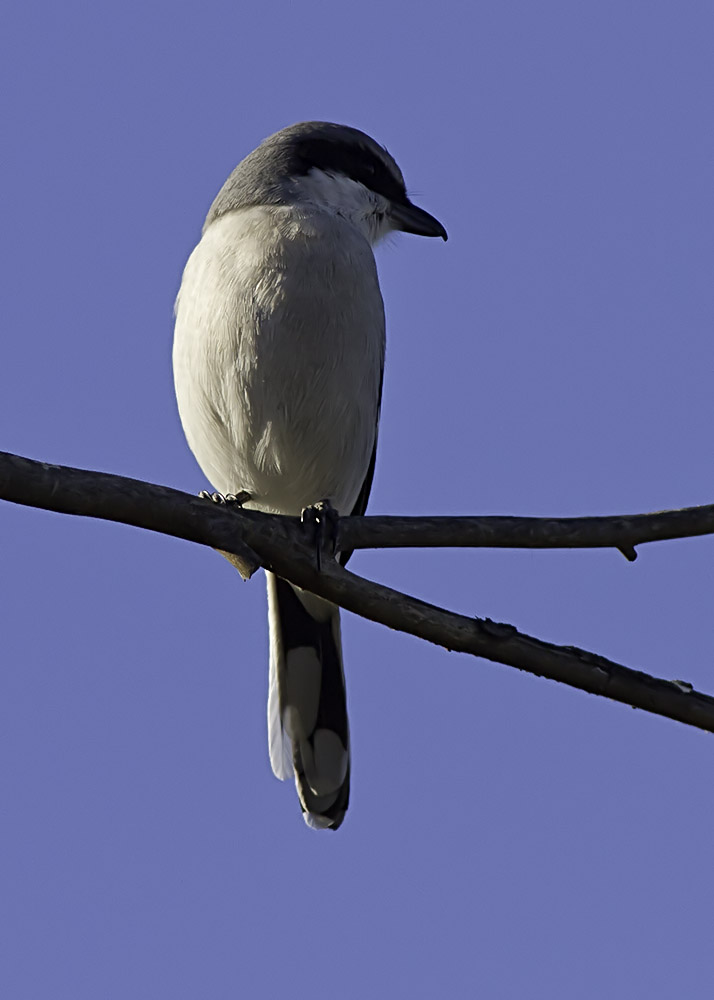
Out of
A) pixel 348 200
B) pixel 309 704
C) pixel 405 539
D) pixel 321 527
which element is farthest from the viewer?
pixel 348 200

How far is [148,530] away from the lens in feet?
11.1

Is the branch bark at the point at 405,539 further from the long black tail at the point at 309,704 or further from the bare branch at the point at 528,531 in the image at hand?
the long black tail at the point at 309,704

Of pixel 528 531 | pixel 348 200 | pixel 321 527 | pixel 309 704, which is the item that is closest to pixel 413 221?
pixel 348 200

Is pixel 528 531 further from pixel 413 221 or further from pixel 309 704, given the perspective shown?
pixel 413 221

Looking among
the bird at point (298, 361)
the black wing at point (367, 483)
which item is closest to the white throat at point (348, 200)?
the bird at point (298, 361)

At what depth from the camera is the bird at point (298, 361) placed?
16.6ft

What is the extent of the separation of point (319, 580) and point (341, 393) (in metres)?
1.77

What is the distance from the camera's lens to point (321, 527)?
3896mm

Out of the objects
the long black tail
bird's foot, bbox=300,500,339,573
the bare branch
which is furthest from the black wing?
the bare branch

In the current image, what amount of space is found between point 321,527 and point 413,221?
302 cm

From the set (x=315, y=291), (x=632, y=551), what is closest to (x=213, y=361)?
(x=315, y=291)

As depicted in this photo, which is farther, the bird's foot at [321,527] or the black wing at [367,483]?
the black wing at [367,483]

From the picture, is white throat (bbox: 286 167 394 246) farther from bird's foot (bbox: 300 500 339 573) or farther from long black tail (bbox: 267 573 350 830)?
bird's foot (bbox: 300 500 339 573)

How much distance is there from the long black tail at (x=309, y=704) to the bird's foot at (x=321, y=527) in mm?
1691
